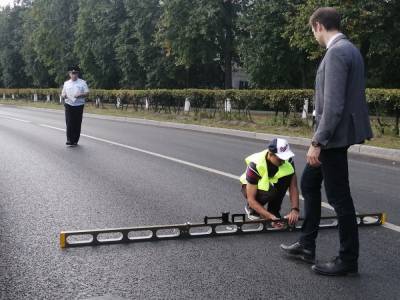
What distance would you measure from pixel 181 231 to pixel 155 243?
0.28 meters

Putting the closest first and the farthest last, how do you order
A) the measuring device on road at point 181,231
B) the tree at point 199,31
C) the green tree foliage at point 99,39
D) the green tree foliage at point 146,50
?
the measuring device on road at point 181,231 → the tree at point 199,31 → the green tree foliage at point 146,50 → the green tree foliage at point 99,39

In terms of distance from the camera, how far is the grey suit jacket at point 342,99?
374cm

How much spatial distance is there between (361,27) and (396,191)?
1641 centimetres

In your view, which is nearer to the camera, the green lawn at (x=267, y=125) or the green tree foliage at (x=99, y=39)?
the green lawn at (x=267, y=125)

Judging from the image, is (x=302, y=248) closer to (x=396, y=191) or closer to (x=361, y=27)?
(x=396, y=191)

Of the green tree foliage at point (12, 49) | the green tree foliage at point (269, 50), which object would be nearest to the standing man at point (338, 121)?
the green tree foliage at point (269, 50)

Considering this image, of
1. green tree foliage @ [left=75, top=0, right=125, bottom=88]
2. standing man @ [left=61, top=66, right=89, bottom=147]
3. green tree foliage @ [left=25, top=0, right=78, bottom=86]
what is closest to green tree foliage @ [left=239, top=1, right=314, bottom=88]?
green tree foliage @ [left=75, top=0, right=125, bottom=88]

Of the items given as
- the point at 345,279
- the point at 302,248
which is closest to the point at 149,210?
the point at 302,248

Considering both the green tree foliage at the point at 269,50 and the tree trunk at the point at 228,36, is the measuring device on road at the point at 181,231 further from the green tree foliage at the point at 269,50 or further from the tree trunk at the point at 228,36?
the tree trunk at the point at 228,36

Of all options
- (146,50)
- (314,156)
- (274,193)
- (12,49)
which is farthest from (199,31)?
(12,49)

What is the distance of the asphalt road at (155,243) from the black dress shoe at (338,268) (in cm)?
5

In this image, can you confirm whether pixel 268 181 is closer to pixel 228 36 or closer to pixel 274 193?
pixel 274 193

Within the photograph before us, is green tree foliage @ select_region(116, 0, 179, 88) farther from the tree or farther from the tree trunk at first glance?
the tree trunk

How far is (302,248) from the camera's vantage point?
4.27 meters
